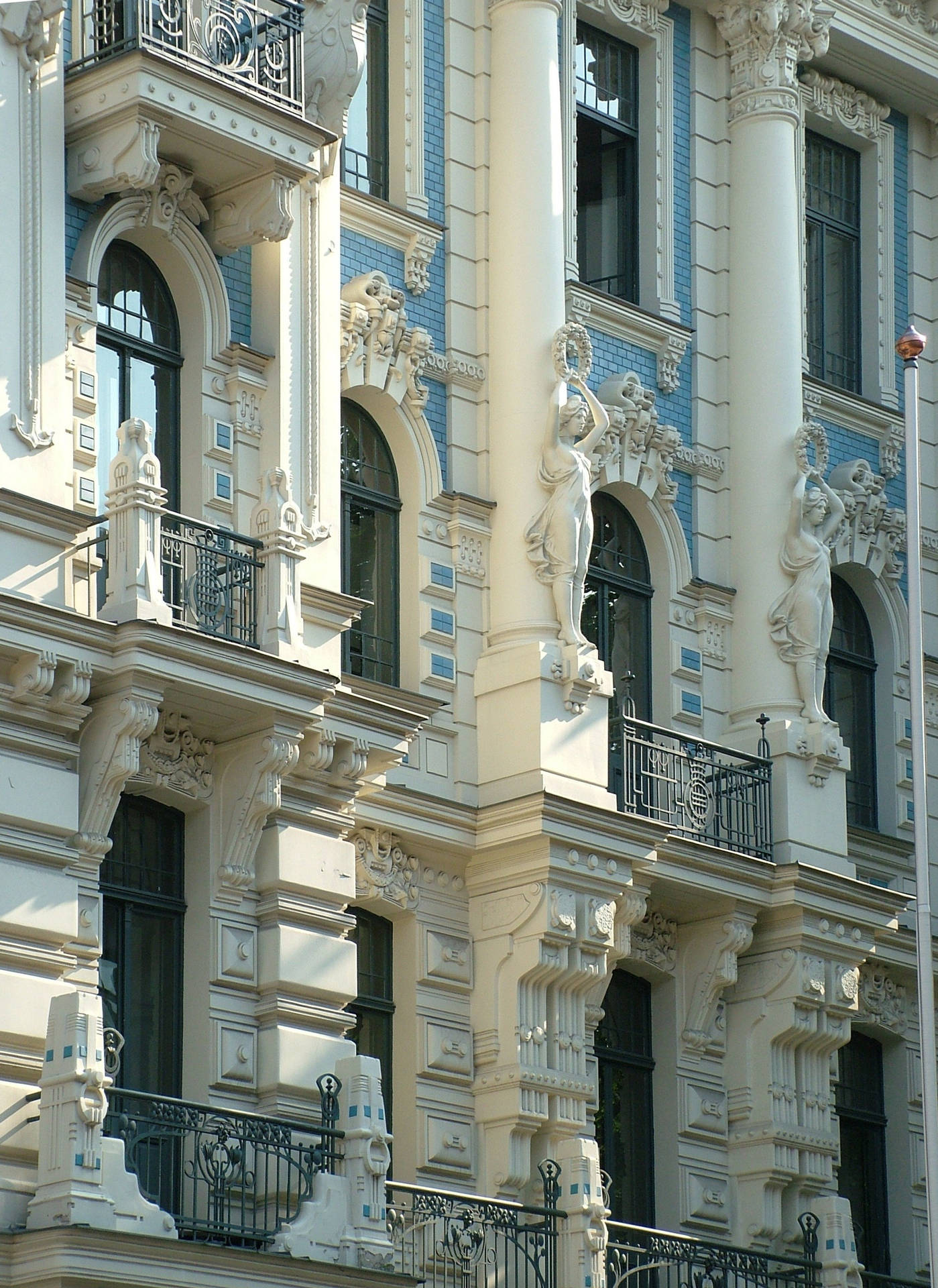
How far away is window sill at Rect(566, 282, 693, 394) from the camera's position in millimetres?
29566

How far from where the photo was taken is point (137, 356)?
25.1 metres

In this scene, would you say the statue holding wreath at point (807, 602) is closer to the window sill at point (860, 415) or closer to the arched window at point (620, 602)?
the arched window at point (620, 602)

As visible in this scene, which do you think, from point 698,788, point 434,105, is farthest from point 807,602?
point 434,105

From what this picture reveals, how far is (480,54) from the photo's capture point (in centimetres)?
2909

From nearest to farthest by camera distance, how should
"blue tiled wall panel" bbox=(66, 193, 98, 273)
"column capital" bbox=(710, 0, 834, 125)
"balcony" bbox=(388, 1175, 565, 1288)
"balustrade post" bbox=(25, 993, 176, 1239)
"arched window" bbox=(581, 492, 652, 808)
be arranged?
1. "balustrade post" bbox=(25, 993, 176, 1239)
2. "balcony" bbox=(388, 1175, 565, 1288)
3. "blue tiled wall panel" bbox=(66, 193, 98, 273)
4. "arched window" bbox=(581, 492, 652, 808)
5. "column capital" bbox=(710, 0, 834, 125)

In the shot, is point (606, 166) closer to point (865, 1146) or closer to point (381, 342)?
point (381, 342)

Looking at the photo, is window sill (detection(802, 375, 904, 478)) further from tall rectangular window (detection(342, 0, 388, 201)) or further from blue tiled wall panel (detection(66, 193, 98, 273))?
blue tiled wall panel (detection(66, 193, 98, 273))

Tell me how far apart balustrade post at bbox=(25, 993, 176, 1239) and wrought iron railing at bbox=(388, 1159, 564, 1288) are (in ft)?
10.1

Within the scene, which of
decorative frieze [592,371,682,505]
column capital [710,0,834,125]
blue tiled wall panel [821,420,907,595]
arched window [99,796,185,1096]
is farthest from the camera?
blue tiled wall panel [821,420,907,595]

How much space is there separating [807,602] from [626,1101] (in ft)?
16.8

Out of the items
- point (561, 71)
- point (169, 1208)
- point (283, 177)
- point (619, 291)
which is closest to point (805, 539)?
point (619, 291)

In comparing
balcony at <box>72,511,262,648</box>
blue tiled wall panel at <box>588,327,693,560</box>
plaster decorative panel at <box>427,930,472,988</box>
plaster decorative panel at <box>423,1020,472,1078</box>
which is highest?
blue tiled wall panel at <box>588,327,693,560</box>

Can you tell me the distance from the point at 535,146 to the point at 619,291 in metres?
2.68

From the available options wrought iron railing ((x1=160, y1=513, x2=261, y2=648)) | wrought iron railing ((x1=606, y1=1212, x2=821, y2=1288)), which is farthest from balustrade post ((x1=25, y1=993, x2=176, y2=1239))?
wrought iron railing ((x1=606, y1=1212, x2=821, y2=1288))
